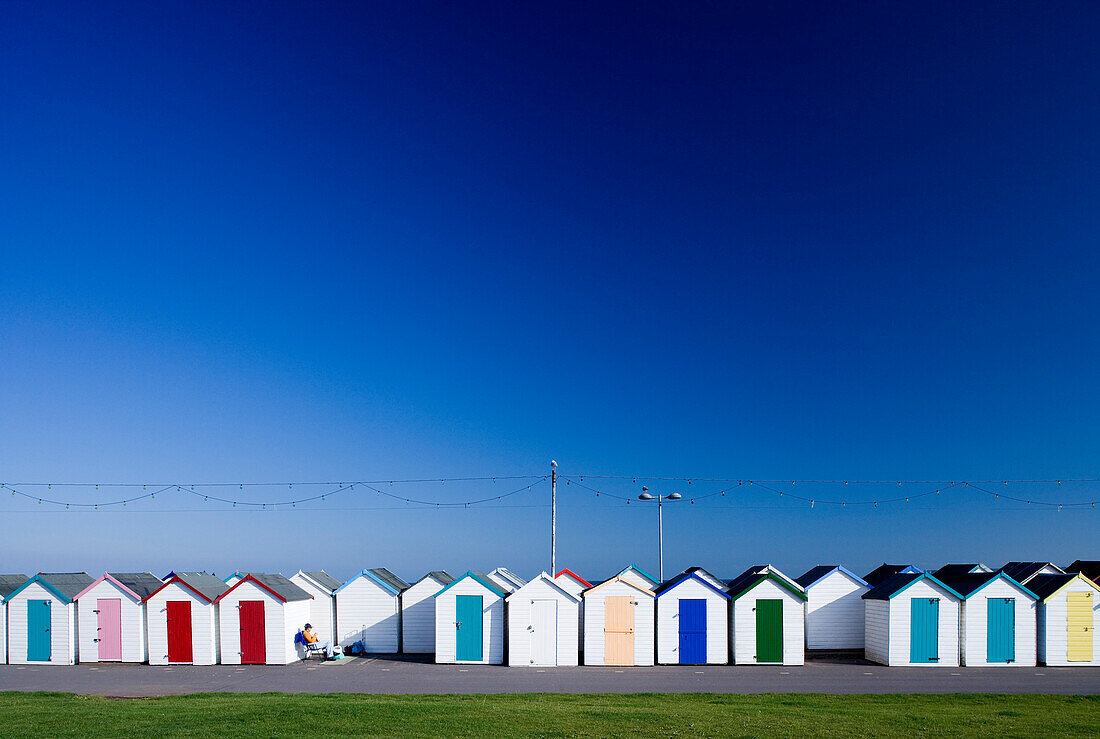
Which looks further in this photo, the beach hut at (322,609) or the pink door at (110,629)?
the beach hut at (322,609)

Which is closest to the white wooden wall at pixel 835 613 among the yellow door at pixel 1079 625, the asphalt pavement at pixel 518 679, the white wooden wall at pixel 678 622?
the asphalt pavement at pixel 518 679

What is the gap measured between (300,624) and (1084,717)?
22.2 metres

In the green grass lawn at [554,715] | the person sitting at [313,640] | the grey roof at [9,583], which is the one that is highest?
the grey roof at [9,583]

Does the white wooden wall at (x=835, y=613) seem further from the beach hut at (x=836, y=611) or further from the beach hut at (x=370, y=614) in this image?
the beach hut at (x=370, y=614)

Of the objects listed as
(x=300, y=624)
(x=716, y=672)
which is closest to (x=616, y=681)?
(x=716, y=672)

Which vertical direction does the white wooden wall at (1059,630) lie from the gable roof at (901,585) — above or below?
below

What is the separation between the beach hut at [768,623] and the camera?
1059 inches

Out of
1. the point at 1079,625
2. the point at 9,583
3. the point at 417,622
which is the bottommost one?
the point at 417,622

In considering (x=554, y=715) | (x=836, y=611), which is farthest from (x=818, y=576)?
(x=554, y=715)

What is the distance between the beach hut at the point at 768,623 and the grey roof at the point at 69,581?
839 inches

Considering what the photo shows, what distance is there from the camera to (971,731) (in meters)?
16.0

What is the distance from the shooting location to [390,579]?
103 ft

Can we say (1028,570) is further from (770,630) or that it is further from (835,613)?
(770,630)

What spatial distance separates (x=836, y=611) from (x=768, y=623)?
485 centimetres
